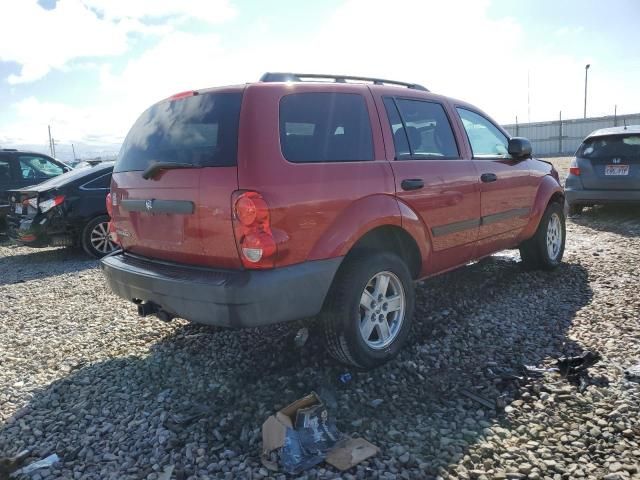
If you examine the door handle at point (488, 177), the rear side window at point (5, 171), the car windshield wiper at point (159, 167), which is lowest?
the door handle at point (488, 177)

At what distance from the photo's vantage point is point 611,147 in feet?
27.8

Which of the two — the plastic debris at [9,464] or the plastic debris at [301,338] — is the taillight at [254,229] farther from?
the plastic debris at [9,464]

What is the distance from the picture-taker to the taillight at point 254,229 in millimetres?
2705

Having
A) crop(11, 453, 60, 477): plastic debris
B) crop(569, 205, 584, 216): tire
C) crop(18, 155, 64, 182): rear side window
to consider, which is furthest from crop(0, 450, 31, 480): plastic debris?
crop(569, 205, 584, 216): tire

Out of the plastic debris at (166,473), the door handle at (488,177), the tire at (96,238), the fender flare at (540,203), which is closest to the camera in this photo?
the plastic debris at (166,473)

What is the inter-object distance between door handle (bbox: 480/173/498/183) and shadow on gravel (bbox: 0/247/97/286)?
555cm

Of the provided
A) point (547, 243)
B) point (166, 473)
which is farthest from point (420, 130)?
point (166, 473)

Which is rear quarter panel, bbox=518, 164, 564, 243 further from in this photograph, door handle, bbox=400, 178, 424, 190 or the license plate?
the license plate

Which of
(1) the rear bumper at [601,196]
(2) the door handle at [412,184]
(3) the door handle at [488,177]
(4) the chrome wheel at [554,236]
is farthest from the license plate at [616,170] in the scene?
(2) the door handle at [412,184]

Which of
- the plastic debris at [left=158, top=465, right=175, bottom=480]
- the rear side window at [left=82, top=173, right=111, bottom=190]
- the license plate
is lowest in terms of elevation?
the plastic debris at [left=158, top=465, right=175, bottom=480]

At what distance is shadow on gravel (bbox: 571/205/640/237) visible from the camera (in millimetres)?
7832

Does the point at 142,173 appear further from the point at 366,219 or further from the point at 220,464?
the point at 220,464

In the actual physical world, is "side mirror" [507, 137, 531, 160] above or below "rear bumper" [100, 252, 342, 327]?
above

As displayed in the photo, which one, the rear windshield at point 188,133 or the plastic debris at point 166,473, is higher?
the rear windshield at point 188,133
